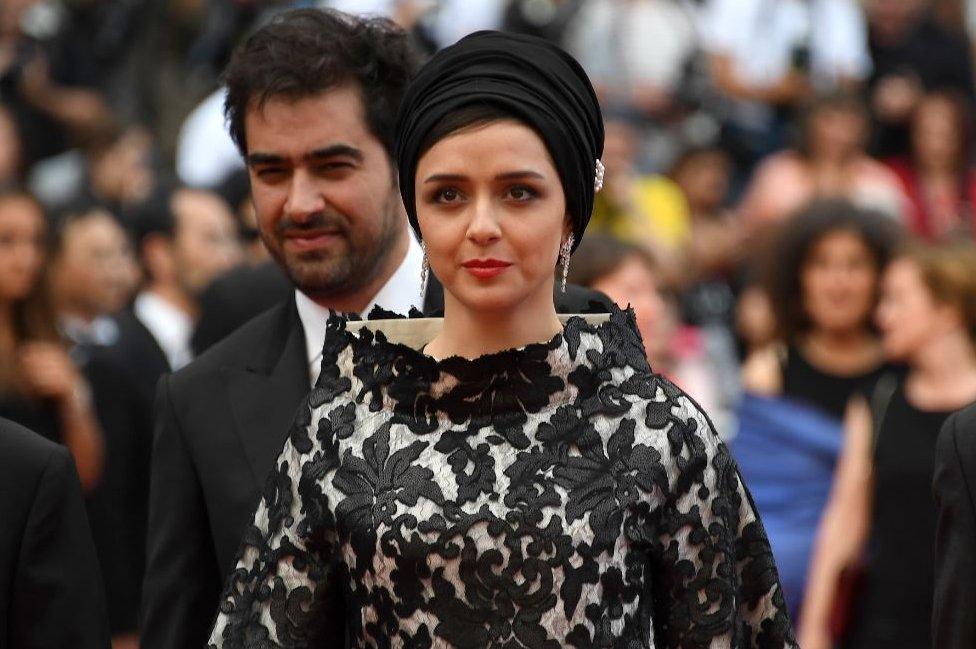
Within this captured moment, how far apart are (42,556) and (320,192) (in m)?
1.06

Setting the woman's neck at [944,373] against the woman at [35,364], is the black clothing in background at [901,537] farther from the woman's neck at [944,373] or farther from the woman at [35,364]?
the woman at [35,364]

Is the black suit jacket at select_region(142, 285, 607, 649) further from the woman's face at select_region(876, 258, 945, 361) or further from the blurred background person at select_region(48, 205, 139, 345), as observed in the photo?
the blurred background person at select_region(48, 205, 139, 345)

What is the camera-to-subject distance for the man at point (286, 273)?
14.0ft

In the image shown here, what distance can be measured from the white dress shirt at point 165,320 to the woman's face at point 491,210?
6.27 m

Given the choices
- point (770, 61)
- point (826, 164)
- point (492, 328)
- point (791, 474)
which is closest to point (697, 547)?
point (492, 328)

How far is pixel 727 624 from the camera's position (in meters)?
3.34

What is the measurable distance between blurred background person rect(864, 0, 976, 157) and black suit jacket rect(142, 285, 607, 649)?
892 cm

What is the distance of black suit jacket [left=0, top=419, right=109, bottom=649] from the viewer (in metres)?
3.74

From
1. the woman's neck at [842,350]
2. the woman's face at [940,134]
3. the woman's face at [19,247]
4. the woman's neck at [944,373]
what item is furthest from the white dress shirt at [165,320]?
the woman's face at [940,134]

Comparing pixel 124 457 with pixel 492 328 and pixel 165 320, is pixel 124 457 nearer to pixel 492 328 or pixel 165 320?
pixel 165 320

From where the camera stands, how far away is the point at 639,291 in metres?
6.80

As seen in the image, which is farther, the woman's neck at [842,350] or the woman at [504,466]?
the woman's neck at [842,350]

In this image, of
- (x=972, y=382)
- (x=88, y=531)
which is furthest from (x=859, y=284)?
(x=88, y=531)

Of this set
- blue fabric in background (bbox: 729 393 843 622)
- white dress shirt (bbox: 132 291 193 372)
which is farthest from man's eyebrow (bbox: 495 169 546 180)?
white dress shirt (bbox: 132 291 193 372)
